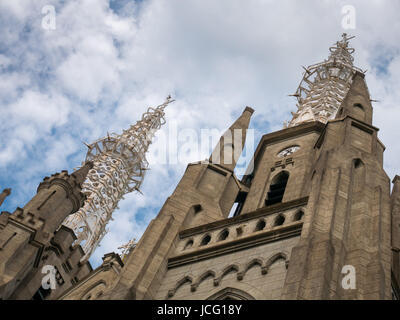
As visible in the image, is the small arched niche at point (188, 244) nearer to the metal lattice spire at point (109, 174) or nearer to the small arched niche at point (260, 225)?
the small arched niche at point (260, 225)

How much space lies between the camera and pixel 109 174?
5472 centimetres

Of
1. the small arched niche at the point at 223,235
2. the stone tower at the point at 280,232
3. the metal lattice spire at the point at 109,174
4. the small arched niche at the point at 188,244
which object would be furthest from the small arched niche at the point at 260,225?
the metal lattice spire at the point at 109,174

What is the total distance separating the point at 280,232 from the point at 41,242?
11.1m

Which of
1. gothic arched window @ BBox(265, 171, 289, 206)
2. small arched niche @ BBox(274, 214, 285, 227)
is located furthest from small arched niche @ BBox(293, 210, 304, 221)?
gothic arched window @ BBox(265, 171, 289, 206)

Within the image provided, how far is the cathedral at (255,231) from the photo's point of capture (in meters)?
19.3

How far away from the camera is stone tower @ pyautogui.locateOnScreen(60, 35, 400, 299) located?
744 inches

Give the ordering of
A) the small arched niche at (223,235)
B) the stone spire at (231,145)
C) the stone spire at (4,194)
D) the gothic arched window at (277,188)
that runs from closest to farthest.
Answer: the small arched niche at (223,235) → the gothic arched window at (277,188) → the stone spire at (4,194) → the stone spire at (231,145)

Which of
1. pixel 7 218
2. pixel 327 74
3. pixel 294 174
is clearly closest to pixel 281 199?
pixel 294 174

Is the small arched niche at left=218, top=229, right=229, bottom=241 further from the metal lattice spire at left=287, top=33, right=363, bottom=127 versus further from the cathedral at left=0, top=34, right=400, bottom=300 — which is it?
the metal lattice spire at left=287, top=33, right=363, bottom=127

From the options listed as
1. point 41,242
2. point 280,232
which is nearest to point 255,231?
point 280,232

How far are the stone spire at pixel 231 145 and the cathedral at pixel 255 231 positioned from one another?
7cm

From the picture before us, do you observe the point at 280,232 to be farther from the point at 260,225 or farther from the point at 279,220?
the point at 260,225

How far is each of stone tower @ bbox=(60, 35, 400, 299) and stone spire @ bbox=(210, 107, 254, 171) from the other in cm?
7
